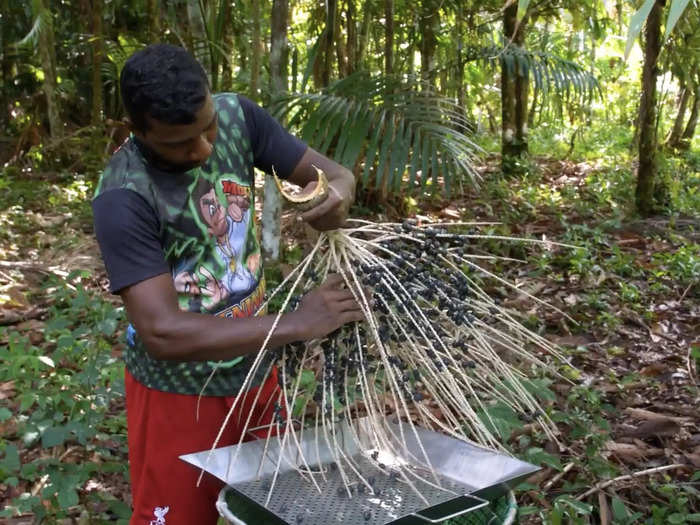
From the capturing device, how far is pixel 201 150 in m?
1.52

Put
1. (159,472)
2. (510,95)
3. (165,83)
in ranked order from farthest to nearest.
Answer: (510,95)
(159,472)
(165,83)

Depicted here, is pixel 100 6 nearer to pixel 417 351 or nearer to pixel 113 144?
pixel 113 144

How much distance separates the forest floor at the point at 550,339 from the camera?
2.33m

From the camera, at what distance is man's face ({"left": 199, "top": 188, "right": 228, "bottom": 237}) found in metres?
1.65

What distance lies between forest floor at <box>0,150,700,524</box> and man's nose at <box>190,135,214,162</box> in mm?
915

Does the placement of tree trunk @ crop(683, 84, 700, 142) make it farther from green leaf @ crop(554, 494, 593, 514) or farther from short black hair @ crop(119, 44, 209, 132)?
short black hair @ crop(119, 44, 209, 132)

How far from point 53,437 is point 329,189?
1013 mm

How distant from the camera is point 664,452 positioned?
2.59 meters

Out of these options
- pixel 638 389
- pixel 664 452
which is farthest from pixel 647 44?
pixel 664 452

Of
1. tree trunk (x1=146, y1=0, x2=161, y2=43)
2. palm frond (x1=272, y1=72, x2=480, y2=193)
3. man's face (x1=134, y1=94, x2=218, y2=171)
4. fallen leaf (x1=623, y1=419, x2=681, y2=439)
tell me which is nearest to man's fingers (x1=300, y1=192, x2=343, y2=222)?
man's face (x1=134, y1=94, x2=218, y2=171)

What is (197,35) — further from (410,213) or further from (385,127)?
(410,213)

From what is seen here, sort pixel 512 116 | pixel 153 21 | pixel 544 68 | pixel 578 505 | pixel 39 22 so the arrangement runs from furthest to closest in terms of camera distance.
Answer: pixel 512 116 → pixel 39 22 → pixel 153 21 → pixel 544 68 → pixel 578 505

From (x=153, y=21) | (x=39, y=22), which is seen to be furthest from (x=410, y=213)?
(x=39, y=22)

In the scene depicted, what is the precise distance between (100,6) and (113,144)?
1041 millimetres
